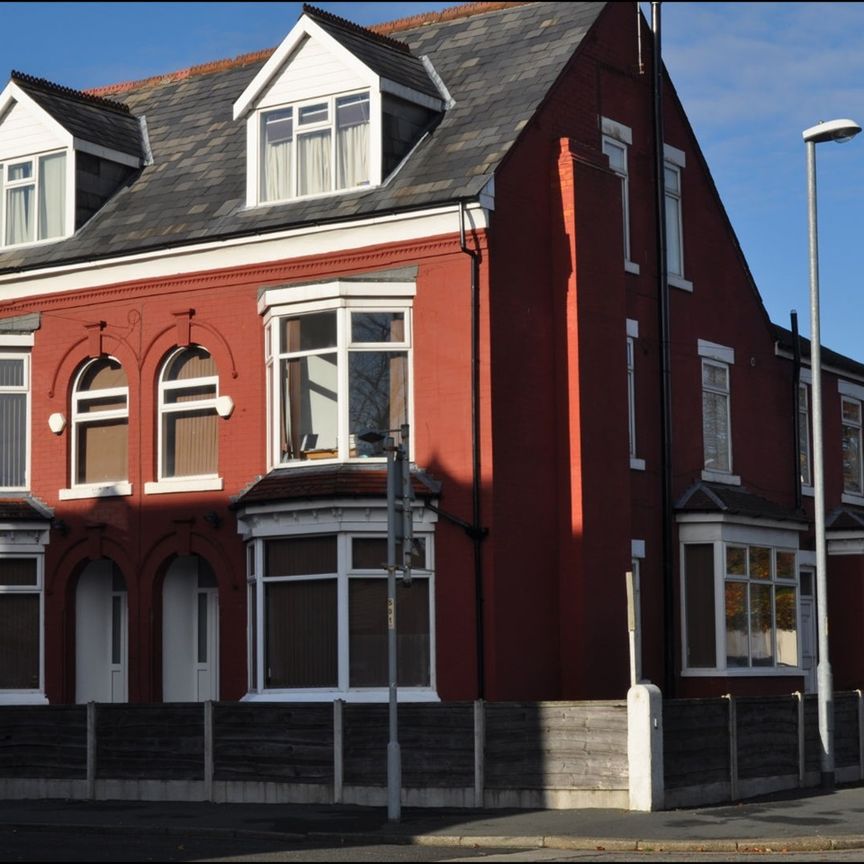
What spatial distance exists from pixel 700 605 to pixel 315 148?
9.90 m

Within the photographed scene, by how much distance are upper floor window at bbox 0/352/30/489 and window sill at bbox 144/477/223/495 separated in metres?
2.89

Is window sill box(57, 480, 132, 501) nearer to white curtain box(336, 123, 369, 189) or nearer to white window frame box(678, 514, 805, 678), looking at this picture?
white curtain box(336, 123, 369, 189)

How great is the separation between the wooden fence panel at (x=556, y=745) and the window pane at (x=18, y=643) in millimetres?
10456

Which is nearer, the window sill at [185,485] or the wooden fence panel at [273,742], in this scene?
the wooden fence panel at [273,742]

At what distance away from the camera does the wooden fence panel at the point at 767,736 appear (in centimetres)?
2292

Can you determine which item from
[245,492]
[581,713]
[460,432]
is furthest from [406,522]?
[245,492]

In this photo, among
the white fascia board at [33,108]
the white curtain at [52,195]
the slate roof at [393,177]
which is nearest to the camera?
the slate roof at [393,177]

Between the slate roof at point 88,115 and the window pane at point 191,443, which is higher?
the slate roof at point 88,115

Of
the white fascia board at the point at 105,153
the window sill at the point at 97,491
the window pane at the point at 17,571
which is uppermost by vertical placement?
the white fascia board at the point at 105,153

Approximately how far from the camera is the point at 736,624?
29250mm

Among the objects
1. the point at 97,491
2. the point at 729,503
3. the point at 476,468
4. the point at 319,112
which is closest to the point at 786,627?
the point at 729,503

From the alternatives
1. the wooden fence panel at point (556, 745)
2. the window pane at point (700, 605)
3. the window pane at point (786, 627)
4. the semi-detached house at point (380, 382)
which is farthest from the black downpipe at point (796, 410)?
the wooden fence panel at point (556, 745)

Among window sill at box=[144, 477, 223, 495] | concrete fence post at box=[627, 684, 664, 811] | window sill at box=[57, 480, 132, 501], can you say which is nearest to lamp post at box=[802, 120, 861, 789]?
concrete fence post at box=[627, 684, 664, 811]

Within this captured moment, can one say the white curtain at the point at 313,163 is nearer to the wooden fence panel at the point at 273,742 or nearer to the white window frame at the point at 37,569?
the white window frame at the point at 37,569
